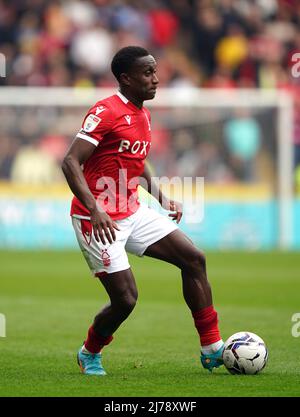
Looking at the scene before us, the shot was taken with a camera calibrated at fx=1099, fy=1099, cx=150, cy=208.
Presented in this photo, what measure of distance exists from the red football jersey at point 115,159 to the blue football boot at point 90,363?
3.47 feet

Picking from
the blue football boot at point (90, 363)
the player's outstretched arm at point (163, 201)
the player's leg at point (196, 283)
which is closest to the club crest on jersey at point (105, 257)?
the player's leg at point (196, 283)

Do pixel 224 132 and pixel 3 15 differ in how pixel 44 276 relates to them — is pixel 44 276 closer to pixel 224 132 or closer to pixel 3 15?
pixel 224 132

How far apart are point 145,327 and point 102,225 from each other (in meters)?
3.86

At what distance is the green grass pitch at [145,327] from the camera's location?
7488 millimetres

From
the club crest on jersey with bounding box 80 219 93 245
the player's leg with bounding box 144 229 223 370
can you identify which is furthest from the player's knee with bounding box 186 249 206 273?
the club crest on jersey with bounding box 80 219 93 245

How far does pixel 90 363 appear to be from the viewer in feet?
26.9

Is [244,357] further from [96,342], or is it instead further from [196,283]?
[96,342]

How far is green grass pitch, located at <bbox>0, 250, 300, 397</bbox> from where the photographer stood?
7488mm

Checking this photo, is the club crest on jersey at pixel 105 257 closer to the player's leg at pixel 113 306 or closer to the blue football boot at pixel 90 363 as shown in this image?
the player's leg at pixel 113 306

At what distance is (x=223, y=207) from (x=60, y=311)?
10.1 m

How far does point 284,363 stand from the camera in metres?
8.55

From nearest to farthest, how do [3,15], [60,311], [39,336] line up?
[39,336] → [60,311] → [3,15]

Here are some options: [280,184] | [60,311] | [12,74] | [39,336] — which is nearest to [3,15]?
[12,74]

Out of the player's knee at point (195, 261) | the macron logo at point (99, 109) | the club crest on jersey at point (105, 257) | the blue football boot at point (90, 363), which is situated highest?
the macron logo at point (99, 109)
